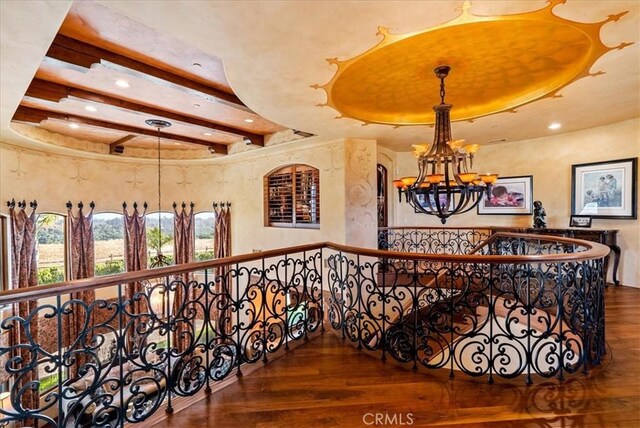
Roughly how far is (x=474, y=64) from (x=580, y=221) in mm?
4117

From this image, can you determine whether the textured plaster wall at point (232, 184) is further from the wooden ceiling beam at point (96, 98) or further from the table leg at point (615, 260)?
the table leg at point (615, 260)

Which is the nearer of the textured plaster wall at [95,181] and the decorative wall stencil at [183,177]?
the textured plaster wall at [95,181]

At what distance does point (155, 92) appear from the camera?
3848mm

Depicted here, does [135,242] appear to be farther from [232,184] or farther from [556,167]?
[556,167]

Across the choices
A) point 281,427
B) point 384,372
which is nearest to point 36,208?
point 281,427

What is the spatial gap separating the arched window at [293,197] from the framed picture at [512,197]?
3550 millimetres

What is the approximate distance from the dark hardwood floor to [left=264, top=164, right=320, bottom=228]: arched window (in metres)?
3.66

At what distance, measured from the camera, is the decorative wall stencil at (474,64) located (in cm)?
237

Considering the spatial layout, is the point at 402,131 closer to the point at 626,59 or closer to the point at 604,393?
the point at 626,59

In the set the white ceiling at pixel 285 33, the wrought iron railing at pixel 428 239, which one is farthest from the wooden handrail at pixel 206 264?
the wrought iron railing at pixel 428 239

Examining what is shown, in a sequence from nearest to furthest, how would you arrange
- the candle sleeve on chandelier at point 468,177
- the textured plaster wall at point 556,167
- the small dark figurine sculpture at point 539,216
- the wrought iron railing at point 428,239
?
the candle sleeve on chandelier at point 468,177, the textured plaster wall at point 556,167, the small dark figurine sculpture at point 539,216, the wrought iron railing at point 428,239

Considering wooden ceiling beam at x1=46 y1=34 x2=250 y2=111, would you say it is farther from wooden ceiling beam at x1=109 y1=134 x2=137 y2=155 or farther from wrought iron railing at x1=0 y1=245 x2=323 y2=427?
wooden ceiling beam at x1=109 y1=134 x2=137 y2=155

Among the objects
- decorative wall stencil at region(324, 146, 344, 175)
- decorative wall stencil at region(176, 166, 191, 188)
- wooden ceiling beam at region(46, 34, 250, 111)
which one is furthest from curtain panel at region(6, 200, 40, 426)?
decorative wall stencil at region(324, 146, 344, 175)

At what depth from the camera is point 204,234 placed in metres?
8.18
